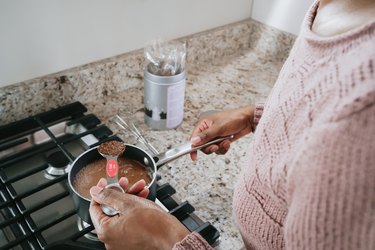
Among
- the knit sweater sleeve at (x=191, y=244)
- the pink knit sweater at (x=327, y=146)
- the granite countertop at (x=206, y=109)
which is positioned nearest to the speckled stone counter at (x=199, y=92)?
the granite countertop at (x=206, y=109)

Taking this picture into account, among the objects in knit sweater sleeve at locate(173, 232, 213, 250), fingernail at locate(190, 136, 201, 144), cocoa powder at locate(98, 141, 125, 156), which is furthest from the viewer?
fingernail at locate(190, 136, 201, 144)

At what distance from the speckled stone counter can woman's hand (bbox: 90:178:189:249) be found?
0.45 ft

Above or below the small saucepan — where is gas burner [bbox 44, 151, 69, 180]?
below

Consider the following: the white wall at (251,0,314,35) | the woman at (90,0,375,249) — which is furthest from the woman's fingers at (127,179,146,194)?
the white wall at (251,0,314,35)

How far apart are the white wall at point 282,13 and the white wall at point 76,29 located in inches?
8.0

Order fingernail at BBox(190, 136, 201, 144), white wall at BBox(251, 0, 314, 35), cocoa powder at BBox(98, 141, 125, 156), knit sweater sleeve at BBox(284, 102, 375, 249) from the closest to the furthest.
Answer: knit sweater sleeve at BBox(284, 102, 375, 249) < cocoa powder at BBox(98, 141, 125, 156) < fingernail at BBox(190, 136, 201, 144) < white wall at BBox(251, 0, 314, 35)

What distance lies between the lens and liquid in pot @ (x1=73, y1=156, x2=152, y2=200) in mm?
632

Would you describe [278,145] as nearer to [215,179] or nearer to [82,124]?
[215,179]

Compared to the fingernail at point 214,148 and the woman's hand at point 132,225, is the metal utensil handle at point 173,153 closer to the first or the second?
the fingernail at point 214,148

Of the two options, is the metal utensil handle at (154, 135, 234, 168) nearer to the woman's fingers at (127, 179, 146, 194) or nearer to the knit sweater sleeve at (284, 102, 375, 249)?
the woman's fingers at (127, 179, 146, 194)

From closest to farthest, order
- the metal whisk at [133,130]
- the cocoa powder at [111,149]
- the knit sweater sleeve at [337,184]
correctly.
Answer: the knit sweater sleeve at [337,184] < the cocoa powder at [111,149] < the metal whisk at [133,130]

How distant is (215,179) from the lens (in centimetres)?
77

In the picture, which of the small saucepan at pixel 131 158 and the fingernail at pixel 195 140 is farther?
the fingernail at pixel 195 140

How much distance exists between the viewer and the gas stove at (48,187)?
62 centimetres
